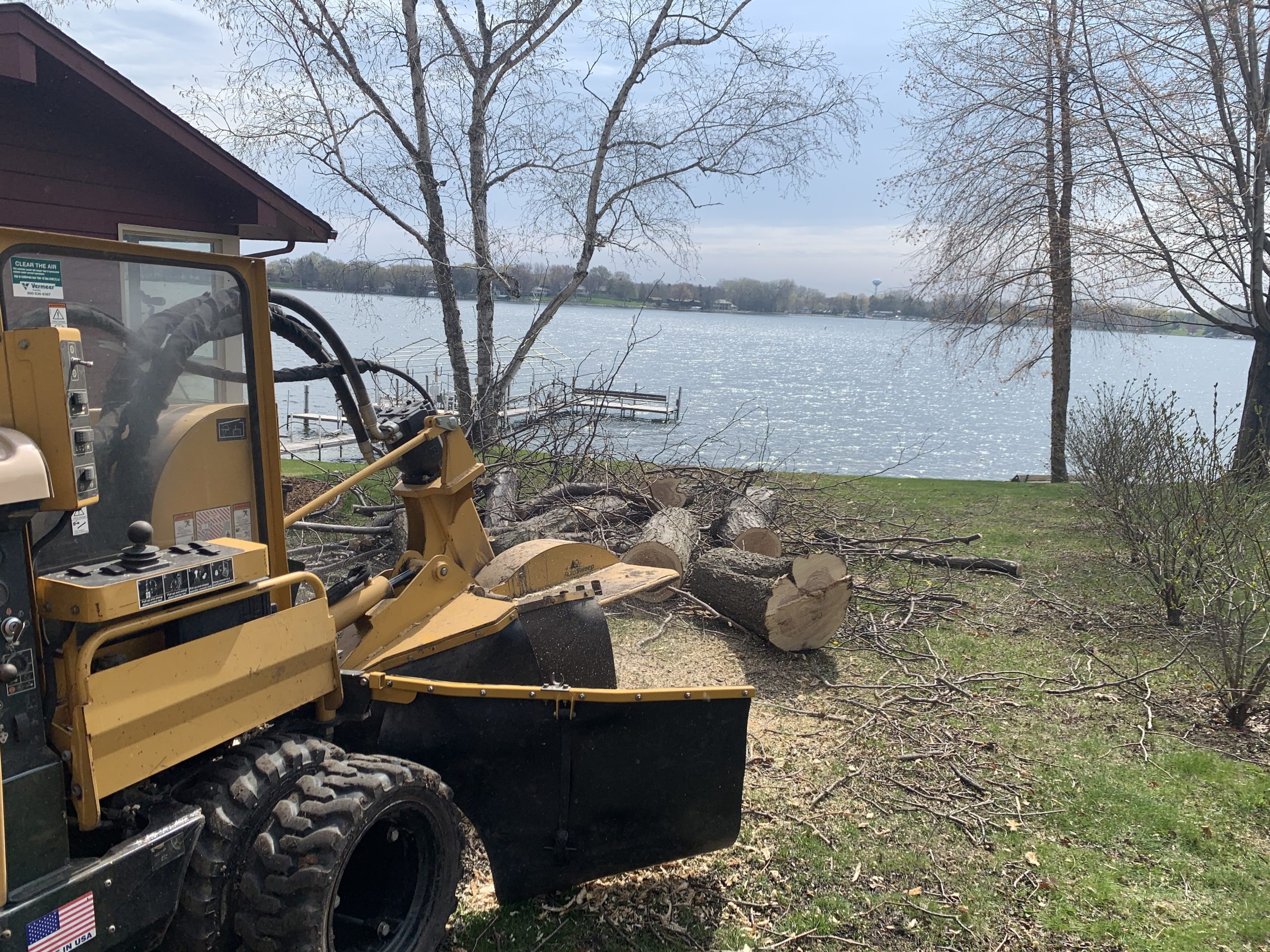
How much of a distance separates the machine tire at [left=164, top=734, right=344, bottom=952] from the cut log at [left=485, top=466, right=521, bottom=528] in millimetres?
5845

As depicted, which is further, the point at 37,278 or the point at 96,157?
the point at 96,157

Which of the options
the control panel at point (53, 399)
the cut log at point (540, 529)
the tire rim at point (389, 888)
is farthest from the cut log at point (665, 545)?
the control panel at point (53, 399)

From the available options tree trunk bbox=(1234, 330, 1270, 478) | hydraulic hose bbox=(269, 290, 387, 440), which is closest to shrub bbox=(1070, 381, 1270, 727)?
tree trunk bbox=(1234, 330, 1270, 478)

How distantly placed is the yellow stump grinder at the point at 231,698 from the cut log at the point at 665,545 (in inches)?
146

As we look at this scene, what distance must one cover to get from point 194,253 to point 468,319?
1318 cm

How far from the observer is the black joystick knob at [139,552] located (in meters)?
2.36

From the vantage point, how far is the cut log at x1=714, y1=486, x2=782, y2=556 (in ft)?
28.8

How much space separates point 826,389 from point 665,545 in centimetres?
5604

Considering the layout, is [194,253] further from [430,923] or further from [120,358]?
[430,923]

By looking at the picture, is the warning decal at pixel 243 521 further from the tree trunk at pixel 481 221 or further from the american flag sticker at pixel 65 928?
the tree trunk at pixel 481 221

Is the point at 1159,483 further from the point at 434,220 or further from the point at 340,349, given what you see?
the point at 434,220

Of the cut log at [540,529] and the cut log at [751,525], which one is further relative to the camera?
the cut log at [751,525]

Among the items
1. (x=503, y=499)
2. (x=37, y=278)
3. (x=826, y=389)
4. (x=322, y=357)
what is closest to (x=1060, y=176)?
(x=503, y=499)

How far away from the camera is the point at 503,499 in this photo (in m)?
9.13
